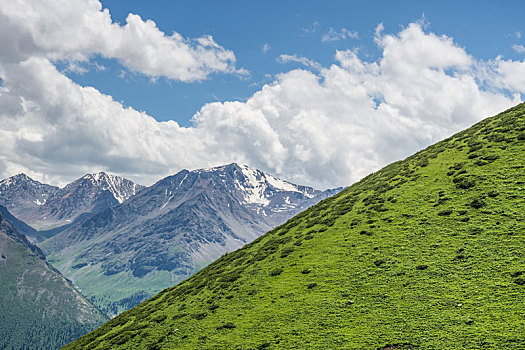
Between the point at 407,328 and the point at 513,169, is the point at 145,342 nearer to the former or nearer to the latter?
the point at 407,328

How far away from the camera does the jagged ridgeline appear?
27.1 meters

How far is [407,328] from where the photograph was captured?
26.9 metres

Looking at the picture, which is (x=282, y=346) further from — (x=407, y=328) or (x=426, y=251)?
(x=426, y=251)

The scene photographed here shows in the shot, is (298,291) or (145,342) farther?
(145,342)

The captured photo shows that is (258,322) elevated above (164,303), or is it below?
below

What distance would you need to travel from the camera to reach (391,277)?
112 ft

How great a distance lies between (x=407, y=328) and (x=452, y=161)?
35103mm

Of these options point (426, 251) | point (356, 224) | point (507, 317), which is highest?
point (356, 224)

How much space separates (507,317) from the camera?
81.3 ft

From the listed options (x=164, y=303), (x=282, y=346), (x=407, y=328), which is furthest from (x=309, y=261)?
(x=164, y=303)

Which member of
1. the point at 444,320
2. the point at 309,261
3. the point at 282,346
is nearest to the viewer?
the point at 444,320

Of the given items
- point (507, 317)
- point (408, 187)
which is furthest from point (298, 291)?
point (408, 187)

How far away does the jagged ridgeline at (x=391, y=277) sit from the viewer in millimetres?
27109

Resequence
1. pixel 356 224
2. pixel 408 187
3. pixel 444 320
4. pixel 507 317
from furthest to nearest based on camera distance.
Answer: pixel 408 187 → pixel 356 224 → pixel 444 320 → pixel 507 317
